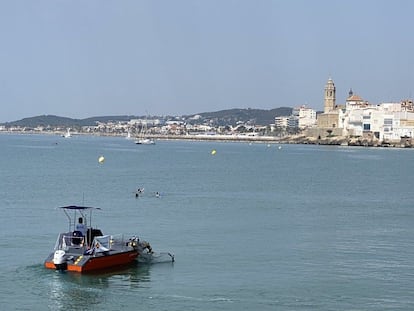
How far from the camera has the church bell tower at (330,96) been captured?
197 meters

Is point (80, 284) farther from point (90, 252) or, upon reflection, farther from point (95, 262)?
point (90, 252)

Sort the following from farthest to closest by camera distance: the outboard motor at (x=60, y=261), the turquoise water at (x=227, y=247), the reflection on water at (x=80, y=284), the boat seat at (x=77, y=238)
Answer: the boat seat at (x=77, y=238) < the outboard motor at (x=60, y=261) < the turquoise water at (x=227, y=247) < the reflection on water at (x=80, y=284)

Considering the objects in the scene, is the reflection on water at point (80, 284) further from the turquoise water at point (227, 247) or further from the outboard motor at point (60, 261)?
the outboard motor at point (60, 261)

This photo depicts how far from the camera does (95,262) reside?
2003cm

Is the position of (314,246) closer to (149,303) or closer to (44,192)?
(149,303)

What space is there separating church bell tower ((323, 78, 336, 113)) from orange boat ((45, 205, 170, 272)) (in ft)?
583

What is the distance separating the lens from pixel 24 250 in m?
23.0

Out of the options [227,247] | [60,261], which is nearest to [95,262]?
[60,261]

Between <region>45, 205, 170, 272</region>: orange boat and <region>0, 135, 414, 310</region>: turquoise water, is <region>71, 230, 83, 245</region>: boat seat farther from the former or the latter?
<region>0, 135, 414, 310</region>: turquoise water

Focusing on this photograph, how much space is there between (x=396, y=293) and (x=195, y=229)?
10543 mm

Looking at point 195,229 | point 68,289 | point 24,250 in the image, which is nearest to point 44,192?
point 195,229

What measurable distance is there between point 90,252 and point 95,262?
0.33 meters

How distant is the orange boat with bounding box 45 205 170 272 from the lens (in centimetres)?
1989

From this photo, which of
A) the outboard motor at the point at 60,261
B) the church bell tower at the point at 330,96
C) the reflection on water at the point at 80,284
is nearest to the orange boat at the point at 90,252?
the outboard motor at the point at 60,261
